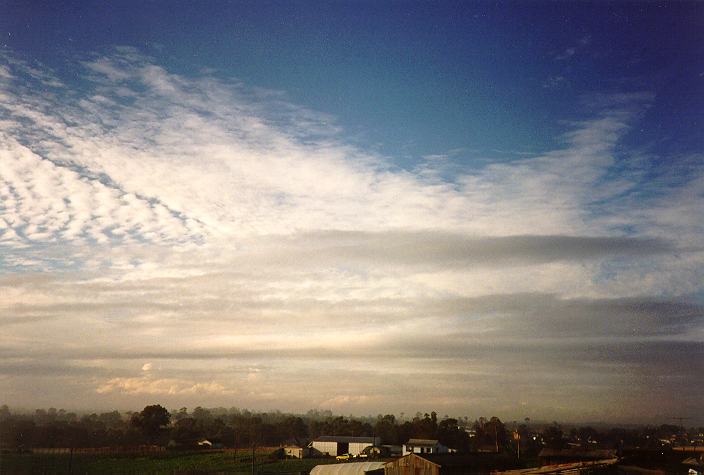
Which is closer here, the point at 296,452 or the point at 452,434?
the point at 296,452

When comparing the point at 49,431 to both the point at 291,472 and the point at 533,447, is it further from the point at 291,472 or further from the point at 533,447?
the point at 533,447

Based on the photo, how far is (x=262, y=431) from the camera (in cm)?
4566

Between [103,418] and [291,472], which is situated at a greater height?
[103,418]

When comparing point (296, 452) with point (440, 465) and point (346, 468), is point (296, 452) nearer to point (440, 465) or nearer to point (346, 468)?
point (346, 468)

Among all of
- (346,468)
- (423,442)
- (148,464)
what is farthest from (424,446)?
(148,464)

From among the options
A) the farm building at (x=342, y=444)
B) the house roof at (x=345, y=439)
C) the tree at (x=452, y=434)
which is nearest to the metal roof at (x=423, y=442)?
the tree at (x=452, y=434)

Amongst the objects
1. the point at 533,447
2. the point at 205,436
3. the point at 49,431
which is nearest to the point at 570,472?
the point at 533,447

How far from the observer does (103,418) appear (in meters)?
35.5

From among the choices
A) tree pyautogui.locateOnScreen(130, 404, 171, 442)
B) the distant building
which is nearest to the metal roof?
the distant building

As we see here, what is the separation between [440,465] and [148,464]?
15.3 m

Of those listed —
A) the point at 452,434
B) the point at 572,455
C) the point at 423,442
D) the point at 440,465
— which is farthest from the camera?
the point at 452,434

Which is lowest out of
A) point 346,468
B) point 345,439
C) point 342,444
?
point 346,468

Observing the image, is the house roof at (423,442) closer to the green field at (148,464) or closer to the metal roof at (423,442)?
the metal roof at (423,442)

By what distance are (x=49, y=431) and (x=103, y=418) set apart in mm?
6129
